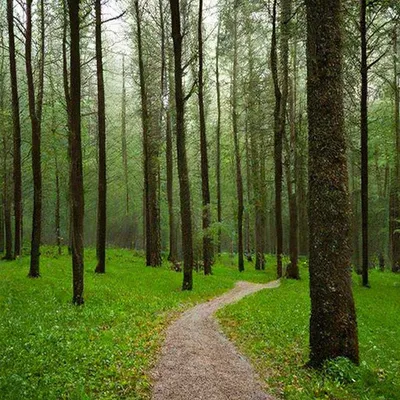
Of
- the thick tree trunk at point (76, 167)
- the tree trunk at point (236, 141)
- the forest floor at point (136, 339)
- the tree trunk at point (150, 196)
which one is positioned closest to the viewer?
the forest floor at point (136, 339)

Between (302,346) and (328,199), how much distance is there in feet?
11.0

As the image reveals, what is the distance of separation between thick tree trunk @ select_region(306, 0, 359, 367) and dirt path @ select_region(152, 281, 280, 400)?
4.58 feet

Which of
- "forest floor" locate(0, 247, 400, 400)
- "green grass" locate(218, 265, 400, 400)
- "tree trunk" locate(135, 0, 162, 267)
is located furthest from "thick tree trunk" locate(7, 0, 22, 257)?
"green grass" locate(218, 265, 400, 400)

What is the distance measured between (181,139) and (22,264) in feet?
33.1

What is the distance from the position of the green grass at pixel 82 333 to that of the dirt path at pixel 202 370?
300mm

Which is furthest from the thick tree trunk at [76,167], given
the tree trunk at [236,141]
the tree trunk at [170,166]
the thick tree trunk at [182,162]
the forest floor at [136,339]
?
the tree trunk at [236,141]

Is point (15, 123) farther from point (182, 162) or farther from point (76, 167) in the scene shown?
point (76, 167)

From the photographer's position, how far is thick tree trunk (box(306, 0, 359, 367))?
21.0ft

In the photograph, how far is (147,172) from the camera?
2144cm

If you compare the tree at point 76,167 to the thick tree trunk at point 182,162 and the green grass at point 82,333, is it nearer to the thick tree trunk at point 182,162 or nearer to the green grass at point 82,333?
the green grass at point 82,333

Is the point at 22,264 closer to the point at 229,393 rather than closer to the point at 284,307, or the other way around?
the point at 284,307

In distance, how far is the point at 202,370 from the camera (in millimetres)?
6355

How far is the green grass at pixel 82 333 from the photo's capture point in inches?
210

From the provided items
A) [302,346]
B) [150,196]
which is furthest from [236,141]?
[302,346]
